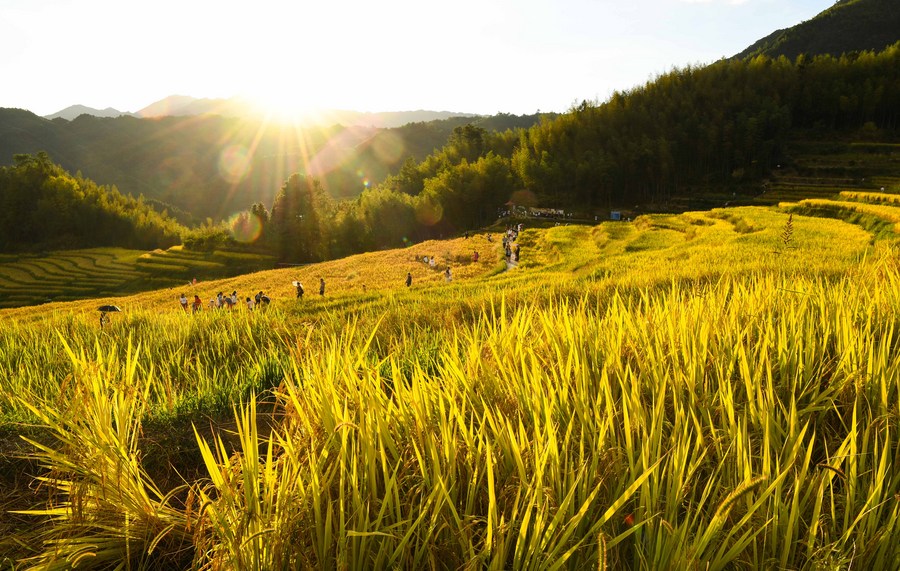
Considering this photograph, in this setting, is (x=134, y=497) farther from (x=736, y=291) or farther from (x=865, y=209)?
(x=865, y=209)

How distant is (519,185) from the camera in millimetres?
98750

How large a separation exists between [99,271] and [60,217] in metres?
47.4

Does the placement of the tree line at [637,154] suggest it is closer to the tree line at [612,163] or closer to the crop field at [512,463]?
the tree line at [612,163]

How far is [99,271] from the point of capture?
69.1 m

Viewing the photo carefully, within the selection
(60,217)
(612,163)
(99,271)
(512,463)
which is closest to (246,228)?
(99,271)

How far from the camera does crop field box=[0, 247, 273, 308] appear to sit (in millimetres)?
57875

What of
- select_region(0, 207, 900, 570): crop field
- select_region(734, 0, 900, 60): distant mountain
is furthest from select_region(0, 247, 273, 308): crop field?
select_region(734, 0, 900, 60): distant mountain

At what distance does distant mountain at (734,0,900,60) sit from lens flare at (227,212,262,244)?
189374 mm

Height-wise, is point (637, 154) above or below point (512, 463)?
above

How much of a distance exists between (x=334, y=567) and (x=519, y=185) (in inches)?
3987

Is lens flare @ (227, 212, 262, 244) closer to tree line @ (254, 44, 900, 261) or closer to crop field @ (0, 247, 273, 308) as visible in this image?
tree line @ (254, 44, 900, 261)

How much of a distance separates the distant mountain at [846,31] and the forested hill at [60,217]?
215m

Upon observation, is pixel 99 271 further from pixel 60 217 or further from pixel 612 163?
pixel 612 163

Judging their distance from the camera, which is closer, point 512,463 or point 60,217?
point 512,463
